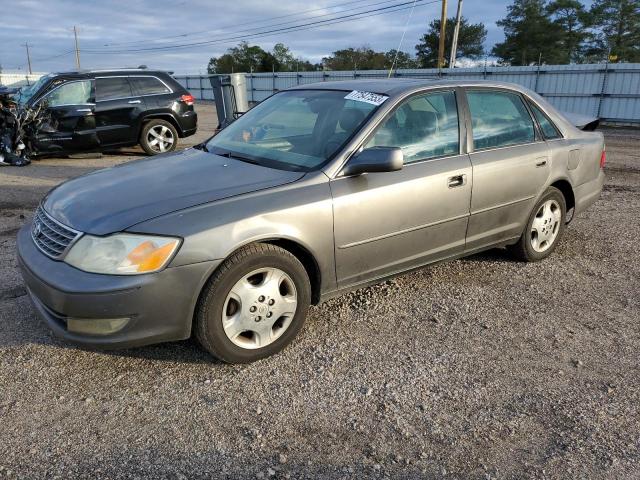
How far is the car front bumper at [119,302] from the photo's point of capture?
8.51 feet

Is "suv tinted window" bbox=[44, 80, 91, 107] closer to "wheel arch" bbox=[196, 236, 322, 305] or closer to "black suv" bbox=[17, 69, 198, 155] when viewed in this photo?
"black suv" bbox=[17, 69, 198, 155]

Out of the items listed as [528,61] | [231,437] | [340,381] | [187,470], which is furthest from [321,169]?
[528,61]

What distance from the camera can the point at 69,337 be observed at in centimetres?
272

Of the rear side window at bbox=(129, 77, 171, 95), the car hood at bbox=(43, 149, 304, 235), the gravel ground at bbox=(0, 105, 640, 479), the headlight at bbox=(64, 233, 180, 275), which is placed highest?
the rear side window at bbox=(129, 77, 171, 95)

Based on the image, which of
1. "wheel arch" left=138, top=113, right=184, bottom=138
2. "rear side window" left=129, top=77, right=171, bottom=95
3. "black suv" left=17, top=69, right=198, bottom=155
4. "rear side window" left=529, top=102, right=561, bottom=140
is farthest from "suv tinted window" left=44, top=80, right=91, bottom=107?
"rear side window" left=529, top=102, right=561, bottom=140

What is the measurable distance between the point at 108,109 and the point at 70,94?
0.69 metres

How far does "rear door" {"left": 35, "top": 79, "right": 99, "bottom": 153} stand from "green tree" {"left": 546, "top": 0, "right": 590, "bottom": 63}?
155ft

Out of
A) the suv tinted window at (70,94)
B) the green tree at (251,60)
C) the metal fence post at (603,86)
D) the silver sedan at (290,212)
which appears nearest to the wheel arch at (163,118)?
the suv tinted window at (70,94)

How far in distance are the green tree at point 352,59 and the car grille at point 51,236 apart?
180ft

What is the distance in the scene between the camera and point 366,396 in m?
2.77

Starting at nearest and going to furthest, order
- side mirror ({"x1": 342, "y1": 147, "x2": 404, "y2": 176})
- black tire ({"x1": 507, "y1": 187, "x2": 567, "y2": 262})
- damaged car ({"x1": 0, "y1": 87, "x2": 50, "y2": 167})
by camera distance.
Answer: side mirror ({"x1": 342, "y1": 147, "x2": 404, "y2": 176})
black tire ({"x1": 507, "y1": 187, "x2": 567, "y2": 262})
damaged car ({"x1": 0, "y1": 87, "x2": 50, "y2": 167})

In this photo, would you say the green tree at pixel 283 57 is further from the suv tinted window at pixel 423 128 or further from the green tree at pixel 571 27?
the suv tinted window at pixel 423 128

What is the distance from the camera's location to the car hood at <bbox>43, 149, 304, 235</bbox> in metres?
2.78

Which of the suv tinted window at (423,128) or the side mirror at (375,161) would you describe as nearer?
the side mirror at (375,161)
